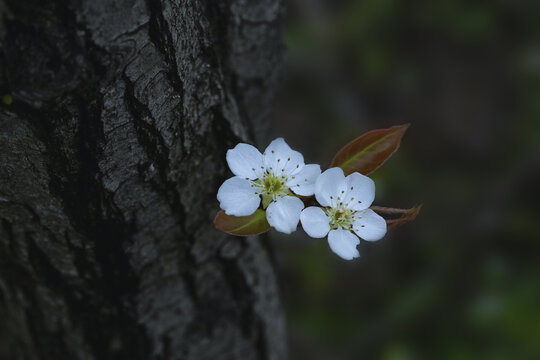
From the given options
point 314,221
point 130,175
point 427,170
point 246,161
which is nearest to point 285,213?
point 314,221

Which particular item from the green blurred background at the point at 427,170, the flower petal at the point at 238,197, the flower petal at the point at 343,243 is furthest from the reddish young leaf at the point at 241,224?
the green blurred background at the point at 427,170

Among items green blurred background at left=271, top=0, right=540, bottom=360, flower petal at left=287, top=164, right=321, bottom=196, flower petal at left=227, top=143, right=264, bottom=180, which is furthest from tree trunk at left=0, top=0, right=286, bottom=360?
green blurred background at left=271, top=0, right=540, bottom=360

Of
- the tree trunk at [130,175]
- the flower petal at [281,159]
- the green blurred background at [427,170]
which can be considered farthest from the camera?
the green blurred background at [427,170]

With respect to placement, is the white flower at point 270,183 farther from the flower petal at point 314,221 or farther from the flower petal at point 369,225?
the flower petal at point 369,225

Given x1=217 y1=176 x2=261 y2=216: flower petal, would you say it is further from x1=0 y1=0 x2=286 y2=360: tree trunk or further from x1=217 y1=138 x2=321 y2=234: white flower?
x1=0 y1=0 x2=286 y2=360: tree trunk

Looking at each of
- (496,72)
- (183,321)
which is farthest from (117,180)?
(496,72)

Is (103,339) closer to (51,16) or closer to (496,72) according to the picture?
(51,16)
